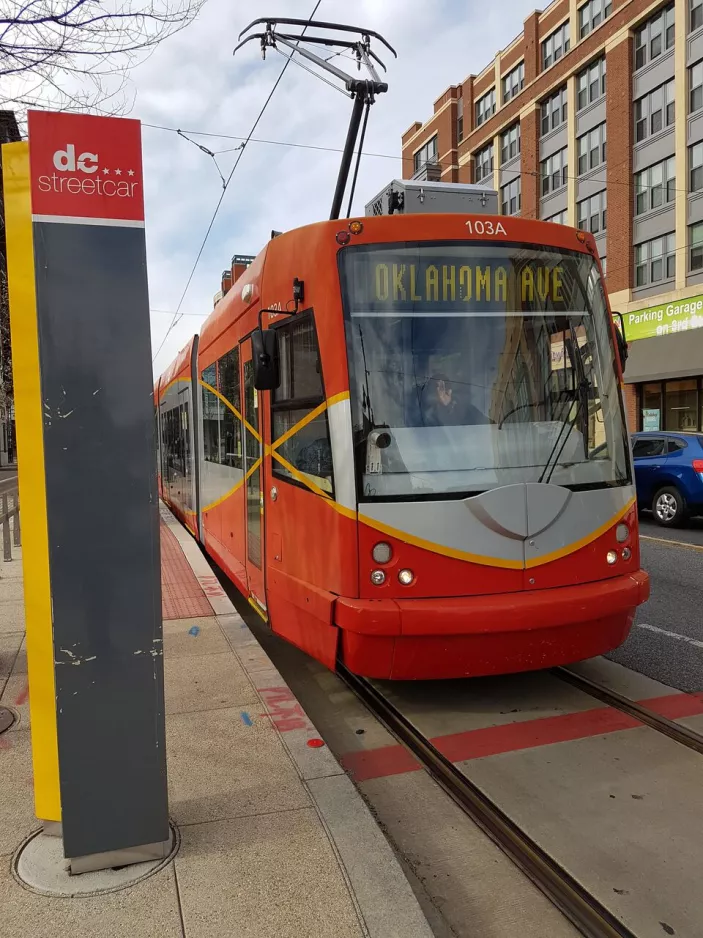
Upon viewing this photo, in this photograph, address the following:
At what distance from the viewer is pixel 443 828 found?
3471 millimetres

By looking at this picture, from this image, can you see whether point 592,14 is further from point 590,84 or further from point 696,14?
point 696,14

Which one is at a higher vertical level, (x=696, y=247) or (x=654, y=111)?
(x=654, y=111)

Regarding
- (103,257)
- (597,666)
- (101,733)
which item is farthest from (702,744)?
(103,257)

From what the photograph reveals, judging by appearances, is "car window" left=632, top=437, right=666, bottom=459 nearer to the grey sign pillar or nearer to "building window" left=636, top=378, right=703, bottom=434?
"building window" left=636, top=378, right=703, bottom=434

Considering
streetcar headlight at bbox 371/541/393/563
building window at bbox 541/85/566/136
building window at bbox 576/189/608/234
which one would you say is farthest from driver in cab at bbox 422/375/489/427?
building window at bbox 541/85/566/136

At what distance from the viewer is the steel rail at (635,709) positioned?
4.23 meters

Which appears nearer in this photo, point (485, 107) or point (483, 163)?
point (485, 107)

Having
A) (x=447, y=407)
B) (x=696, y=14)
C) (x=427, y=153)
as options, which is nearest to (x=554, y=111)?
(x=696, y=14)

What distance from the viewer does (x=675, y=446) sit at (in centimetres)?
1275

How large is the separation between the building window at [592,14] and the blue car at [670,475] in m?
23.3

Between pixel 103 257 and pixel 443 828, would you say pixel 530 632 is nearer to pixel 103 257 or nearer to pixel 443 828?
pixel 443 828

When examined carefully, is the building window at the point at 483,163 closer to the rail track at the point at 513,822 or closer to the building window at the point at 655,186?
the building window at the point at 655,186

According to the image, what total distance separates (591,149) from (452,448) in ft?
97.8

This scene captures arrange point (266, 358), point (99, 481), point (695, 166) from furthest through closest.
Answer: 1. point (695, 166)
2. point (266, 358)
3. point (99, 481)
